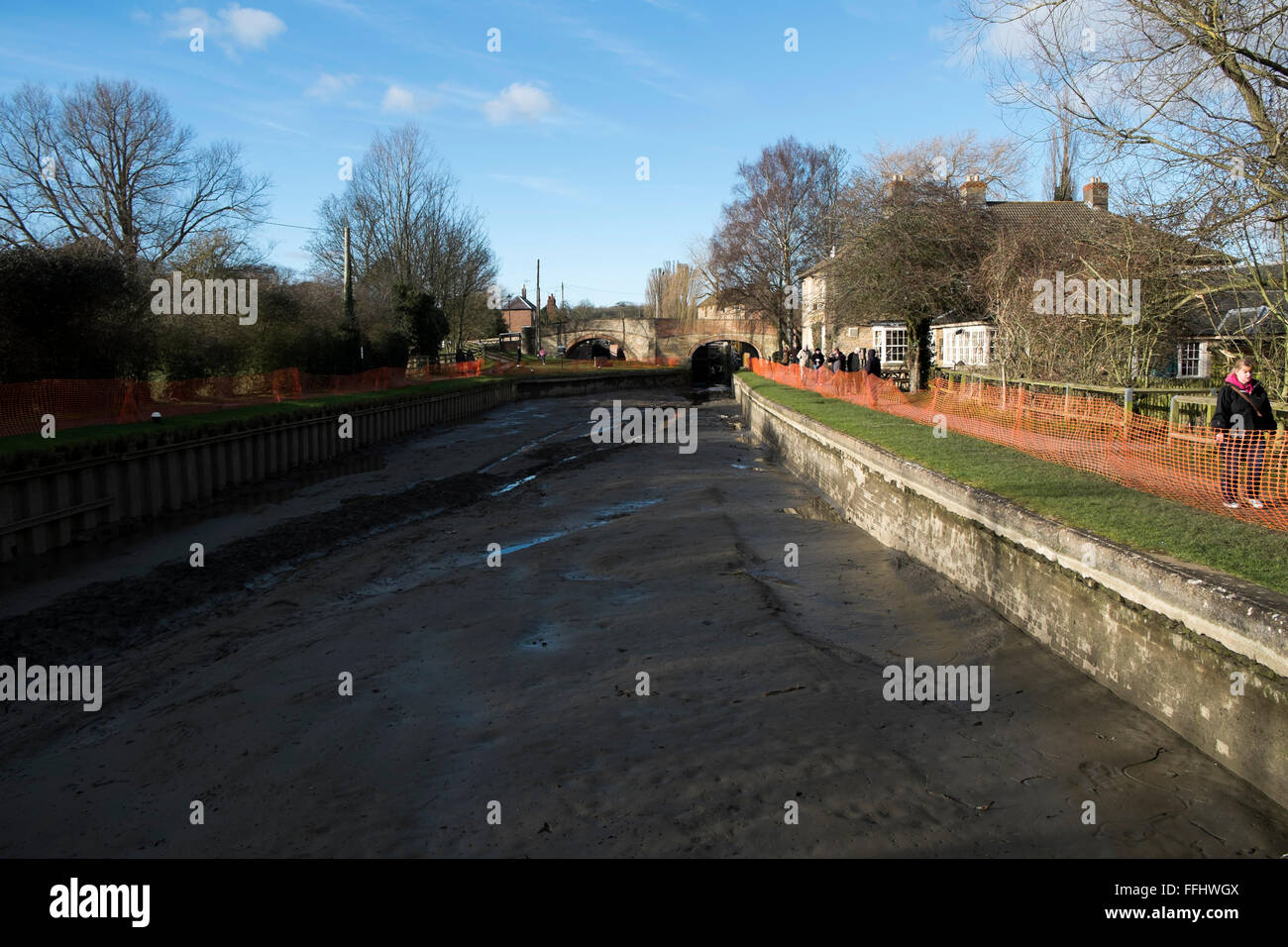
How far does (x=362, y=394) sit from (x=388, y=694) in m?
24.7

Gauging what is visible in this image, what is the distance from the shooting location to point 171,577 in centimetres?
1200

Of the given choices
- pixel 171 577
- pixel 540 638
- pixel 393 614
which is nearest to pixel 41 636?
pixel 171 577

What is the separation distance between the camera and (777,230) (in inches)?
2226

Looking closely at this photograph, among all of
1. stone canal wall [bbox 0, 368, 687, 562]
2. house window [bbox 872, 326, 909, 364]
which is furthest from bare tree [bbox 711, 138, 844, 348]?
stone canal wall [bbox 0, 368, 687, 562]

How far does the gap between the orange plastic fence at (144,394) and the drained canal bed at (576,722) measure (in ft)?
17.9

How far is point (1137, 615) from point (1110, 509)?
2427mm

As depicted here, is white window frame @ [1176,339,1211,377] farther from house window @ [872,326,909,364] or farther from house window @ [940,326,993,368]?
house window @ [872,326,909,364]

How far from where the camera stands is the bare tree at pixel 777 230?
56219mm

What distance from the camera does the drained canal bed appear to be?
5375 mm

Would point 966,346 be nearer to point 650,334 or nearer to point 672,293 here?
point 650,334

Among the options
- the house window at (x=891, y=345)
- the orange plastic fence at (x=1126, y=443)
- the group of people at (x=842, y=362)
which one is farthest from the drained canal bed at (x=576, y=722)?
the house window at (x=891, y=345)

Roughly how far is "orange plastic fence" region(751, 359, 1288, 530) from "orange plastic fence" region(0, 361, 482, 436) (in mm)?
17042

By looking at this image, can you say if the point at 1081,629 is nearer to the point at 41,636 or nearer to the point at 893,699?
the point at 893,699
